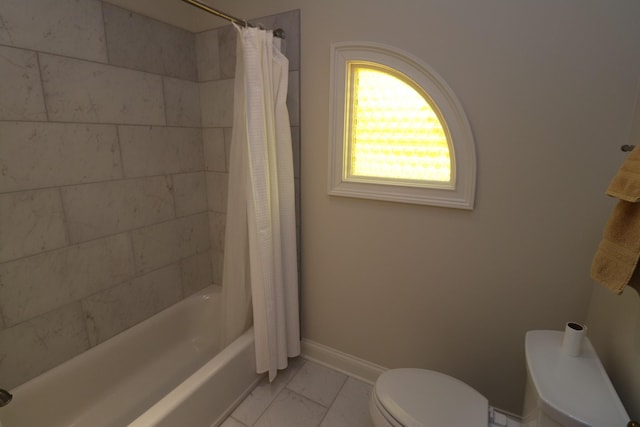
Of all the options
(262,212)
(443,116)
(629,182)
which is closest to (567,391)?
(629,182)

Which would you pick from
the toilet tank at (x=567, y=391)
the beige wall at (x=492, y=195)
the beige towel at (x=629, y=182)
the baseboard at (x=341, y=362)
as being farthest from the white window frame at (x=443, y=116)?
the baseboard at (x=341, y=362)

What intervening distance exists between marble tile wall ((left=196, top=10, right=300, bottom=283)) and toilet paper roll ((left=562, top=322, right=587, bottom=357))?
1.30 meters

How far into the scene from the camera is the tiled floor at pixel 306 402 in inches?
61.1

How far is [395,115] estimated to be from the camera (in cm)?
151

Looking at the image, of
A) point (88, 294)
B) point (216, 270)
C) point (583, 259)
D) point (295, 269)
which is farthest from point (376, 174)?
point (88, 294)

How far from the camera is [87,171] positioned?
1.50m

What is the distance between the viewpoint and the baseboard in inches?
70.8

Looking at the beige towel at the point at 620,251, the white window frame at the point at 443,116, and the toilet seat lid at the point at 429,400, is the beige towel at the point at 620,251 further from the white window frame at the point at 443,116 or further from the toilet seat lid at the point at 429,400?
the toilet seat lid at the point at 429,400

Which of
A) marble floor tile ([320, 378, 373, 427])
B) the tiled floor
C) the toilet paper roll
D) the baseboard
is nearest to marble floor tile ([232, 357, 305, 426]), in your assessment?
the tiled floor

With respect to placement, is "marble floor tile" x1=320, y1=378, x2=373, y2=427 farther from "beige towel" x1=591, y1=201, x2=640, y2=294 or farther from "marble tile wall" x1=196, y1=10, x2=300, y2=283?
"beige towel" x1=591, y1=201, x2=640, y2=294

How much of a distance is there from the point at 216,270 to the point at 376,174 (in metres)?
1.45

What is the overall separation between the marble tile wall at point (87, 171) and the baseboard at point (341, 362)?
3.28 ft

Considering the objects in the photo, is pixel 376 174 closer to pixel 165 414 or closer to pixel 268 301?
pixel 268 301

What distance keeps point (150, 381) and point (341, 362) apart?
1.16 meters
